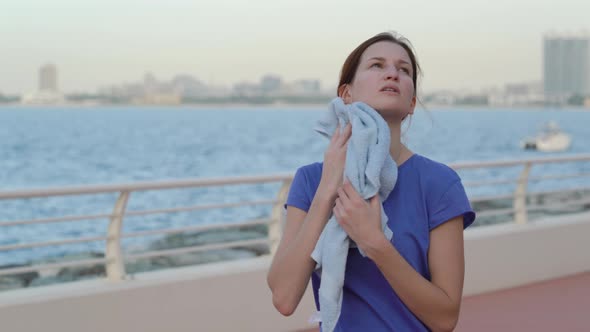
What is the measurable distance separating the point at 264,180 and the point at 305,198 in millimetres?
3346

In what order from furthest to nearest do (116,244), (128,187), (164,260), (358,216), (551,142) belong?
(551,142) → (164,260) → (116,244) → (128,187) → (358,216)

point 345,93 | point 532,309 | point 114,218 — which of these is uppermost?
point 345,93

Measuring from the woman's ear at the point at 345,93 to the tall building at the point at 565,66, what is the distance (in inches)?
2698

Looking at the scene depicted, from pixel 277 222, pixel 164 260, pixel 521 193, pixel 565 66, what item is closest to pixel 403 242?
pixel 277 222

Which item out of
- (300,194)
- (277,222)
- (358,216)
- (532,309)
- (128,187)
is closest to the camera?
(358,216)

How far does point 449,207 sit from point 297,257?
314 mm

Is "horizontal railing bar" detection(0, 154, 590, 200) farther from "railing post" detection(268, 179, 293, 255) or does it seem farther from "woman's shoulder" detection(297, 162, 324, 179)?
"woman's shoulder" detection(297, 162, 324, 179)

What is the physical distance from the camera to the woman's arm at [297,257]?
5.77ft

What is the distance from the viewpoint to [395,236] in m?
1.77

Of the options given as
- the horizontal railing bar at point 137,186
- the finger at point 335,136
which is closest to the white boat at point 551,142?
the horizontal railing bar at point 137,186

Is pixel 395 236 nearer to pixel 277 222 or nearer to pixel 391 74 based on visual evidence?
pixel 391 74

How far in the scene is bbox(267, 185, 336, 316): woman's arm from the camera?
176 centimetres

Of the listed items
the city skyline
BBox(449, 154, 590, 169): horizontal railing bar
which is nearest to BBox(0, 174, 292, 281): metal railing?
BBox(449, 154, 590, 169): horizontal railing bar

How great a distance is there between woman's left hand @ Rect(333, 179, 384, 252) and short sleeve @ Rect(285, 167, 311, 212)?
17cm
